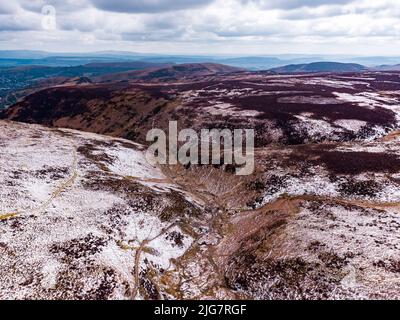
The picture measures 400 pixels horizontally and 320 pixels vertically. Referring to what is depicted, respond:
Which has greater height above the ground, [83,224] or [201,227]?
[83,224]

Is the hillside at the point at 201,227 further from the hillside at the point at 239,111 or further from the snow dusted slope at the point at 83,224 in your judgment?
the hillside at the point at 239,111

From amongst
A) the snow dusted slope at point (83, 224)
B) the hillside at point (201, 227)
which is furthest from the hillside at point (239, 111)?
the snow dusted slope at point (83, 224)

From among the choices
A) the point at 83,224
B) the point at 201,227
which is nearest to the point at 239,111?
the point at 201,227

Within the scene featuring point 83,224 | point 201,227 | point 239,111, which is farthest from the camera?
point 239,111

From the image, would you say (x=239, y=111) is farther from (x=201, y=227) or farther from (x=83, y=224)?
(x=83, y=224)

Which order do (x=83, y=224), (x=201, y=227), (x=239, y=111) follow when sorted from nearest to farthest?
1. (x=83, y=224)
2. (x=201, y=227)
3. (x=239, y=111)

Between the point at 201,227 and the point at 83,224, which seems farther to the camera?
the point at 201,227

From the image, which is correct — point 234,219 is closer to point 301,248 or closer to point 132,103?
point 301,248

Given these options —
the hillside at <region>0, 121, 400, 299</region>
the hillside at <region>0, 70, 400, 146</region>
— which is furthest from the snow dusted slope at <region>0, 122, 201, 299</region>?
the hillside at <region>0, 70, 400, 146</region>

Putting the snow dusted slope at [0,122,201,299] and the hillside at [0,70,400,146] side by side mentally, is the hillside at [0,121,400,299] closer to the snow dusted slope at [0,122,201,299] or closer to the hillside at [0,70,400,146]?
the snow dusted slope at [0,122,201,299]
